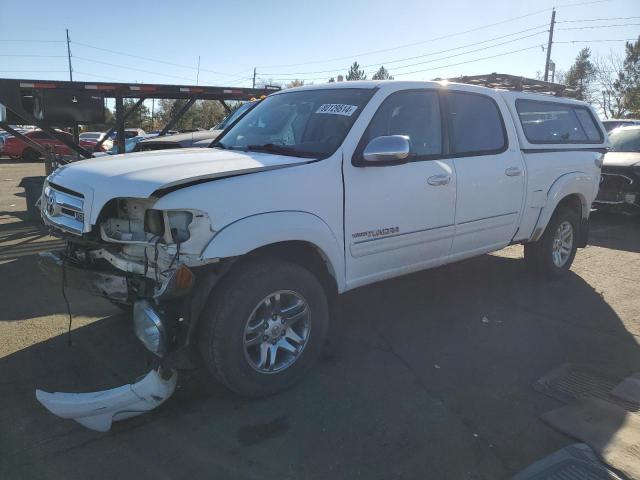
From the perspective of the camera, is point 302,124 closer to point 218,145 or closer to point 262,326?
point 218,145

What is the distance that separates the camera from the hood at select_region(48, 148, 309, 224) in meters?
2.96

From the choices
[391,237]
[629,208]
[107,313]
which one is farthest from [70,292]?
[629,208]

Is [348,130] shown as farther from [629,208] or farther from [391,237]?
[629,208]

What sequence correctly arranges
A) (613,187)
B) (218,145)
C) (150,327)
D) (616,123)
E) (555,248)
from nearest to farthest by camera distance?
(150,327)
(218,145)
(555,248)
(613,187)
(616,123)

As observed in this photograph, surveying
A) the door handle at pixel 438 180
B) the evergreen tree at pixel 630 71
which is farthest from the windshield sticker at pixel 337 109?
the evergreen tree at pixel 630 71

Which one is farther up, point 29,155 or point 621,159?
point 621,159

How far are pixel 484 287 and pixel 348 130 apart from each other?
282 cm

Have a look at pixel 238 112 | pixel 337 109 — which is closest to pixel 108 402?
pixel 337 109

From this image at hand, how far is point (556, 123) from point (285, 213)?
3.88 meters

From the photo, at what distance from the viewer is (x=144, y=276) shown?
3.06 meters

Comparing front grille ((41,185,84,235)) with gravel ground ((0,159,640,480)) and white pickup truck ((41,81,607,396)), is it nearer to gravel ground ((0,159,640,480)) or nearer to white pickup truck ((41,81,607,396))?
white pickup truck ((41,81,607,396))

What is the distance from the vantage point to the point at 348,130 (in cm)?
370

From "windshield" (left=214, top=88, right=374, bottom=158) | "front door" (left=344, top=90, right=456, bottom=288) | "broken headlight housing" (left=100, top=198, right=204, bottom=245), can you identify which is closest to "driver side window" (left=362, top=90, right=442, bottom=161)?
"front door" (left=344, top=90, right=456, bottom=288)

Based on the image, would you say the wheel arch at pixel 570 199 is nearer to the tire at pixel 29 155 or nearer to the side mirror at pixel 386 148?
the side mirror at pixel 386 148
